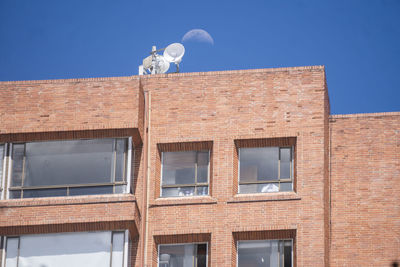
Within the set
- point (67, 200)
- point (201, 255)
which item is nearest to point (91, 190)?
point (67, 200)

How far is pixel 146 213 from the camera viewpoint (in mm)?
39844

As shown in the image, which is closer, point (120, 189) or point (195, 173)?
point (120, 189)

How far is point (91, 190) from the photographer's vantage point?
4012 cm

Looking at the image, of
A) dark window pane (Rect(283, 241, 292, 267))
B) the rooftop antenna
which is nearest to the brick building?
dark window pane (Rect(283, 241, 292, 267))

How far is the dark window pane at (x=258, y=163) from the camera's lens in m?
40.4

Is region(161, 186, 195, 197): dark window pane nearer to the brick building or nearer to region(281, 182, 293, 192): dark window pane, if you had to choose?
the brick building

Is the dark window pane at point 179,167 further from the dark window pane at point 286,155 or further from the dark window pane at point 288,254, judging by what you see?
the dark window pane at point 288,254

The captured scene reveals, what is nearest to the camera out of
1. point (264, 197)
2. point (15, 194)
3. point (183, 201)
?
point (264, 197)

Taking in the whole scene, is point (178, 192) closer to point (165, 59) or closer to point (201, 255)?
point (201, 255)

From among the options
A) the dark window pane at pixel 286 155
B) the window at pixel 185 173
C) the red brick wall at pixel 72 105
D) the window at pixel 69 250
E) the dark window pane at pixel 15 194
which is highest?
the red brick wall at pixel 72 105

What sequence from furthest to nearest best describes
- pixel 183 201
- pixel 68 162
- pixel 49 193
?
pixel 68 162, pixel 49 193, pixel 183 201

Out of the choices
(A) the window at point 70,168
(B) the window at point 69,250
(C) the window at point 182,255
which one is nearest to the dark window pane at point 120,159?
(A) the window at point 70,168

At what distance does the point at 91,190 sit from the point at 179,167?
3183mm

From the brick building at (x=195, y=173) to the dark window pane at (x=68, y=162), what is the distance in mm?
35
